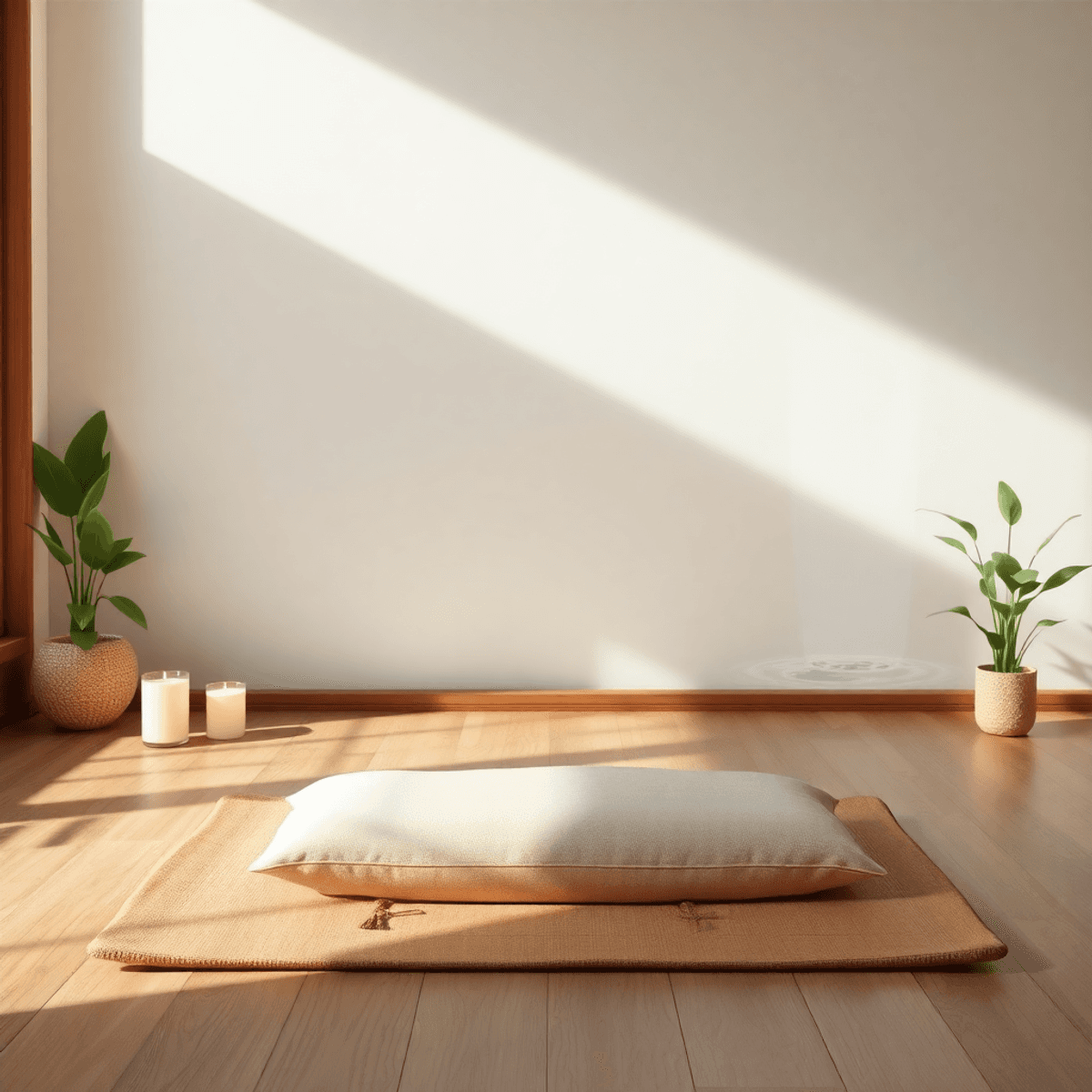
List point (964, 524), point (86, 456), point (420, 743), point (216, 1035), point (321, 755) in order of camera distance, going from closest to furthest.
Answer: point (216, 1035) → point (321, 755) → point (420, 743) → point (964, 524) → point (86, 456)

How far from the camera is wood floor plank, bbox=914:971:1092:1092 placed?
1346 mm

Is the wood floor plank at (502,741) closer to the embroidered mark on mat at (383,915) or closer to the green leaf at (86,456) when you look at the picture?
the embroidered mark on mat at (383,915)

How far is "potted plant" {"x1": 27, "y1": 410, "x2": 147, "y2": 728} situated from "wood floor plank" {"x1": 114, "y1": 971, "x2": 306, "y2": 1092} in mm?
1522

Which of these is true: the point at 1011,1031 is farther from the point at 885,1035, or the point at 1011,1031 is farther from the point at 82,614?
the point at 82,614

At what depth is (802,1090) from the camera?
4.30 feet

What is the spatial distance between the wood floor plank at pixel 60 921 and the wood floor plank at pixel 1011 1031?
1188 mm

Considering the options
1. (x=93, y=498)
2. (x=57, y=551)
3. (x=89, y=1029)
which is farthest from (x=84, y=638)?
(x=89, y=1029)

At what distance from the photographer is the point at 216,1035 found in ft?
4.68

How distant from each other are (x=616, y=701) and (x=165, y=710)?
1223 millimetres

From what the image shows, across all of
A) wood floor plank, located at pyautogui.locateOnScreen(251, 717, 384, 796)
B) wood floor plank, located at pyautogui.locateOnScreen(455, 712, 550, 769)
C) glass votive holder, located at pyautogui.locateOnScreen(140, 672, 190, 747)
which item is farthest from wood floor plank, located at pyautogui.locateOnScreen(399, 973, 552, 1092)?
glass votive holder, located at pyautogui.locateOnScreen(140, 672, 190, 747)

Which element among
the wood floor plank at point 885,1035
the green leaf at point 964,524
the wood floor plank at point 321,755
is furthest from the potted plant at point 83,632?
the green leaf at point 964,524

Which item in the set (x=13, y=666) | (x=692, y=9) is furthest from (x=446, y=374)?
(x=13, y=666)

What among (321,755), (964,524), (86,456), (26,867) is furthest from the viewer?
(86,456)

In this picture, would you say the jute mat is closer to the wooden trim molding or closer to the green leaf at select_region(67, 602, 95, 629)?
the green leaf at select_region(67, 602, 95, 629)
